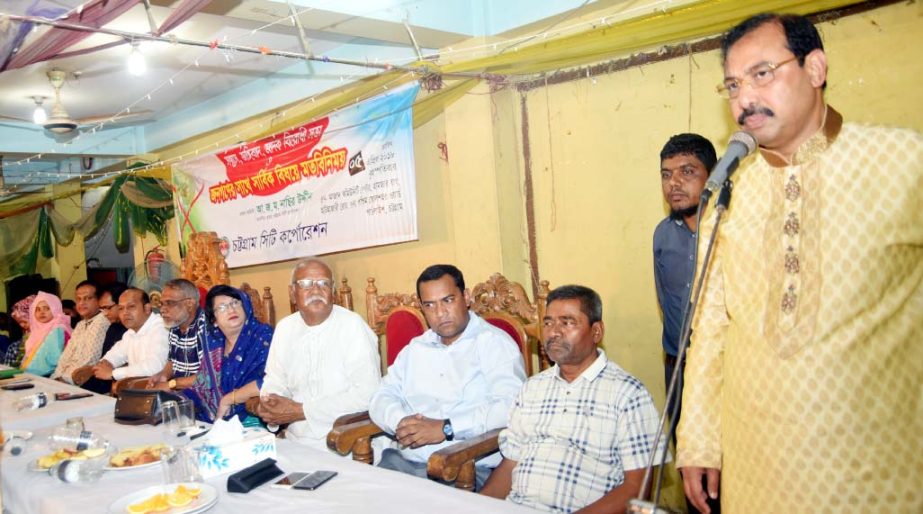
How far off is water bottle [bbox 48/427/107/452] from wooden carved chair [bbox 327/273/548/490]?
86cm

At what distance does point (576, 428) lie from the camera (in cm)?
220

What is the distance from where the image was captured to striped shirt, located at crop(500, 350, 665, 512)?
2.12m

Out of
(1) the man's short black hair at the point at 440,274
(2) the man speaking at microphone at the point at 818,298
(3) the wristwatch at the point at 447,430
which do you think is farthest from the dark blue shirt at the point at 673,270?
(2) the man speaking at microphone at the point at 818,298

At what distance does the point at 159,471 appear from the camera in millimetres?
2141

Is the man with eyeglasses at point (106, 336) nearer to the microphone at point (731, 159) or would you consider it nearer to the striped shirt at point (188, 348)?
the striped shirt at point (188, 348)

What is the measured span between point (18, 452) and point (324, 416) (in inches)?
47.5

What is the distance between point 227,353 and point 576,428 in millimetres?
2349

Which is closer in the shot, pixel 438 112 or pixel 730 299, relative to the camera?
pixel 730 299

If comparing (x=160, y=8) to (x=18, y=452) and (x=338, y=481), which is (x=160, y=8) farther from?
(x=338, y=481)

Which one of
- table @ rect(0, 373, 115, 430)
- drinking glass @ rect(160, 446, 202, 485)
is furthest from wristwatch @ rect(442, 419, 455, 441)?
table @ rect(0, 373, 115, 430)

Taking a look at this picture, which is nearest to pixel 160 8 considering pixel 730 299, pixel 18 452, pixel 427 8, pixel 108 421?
pixel 427 8

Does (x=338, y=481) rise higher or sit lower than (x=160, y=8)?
lower

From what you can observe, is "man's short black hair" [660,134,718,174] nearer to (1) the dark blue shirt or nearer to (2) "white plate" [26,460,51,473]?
(1) the dark blue shirt

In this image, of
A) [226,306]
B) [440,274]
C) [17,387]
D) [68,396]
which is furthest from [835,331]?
[17,387]
